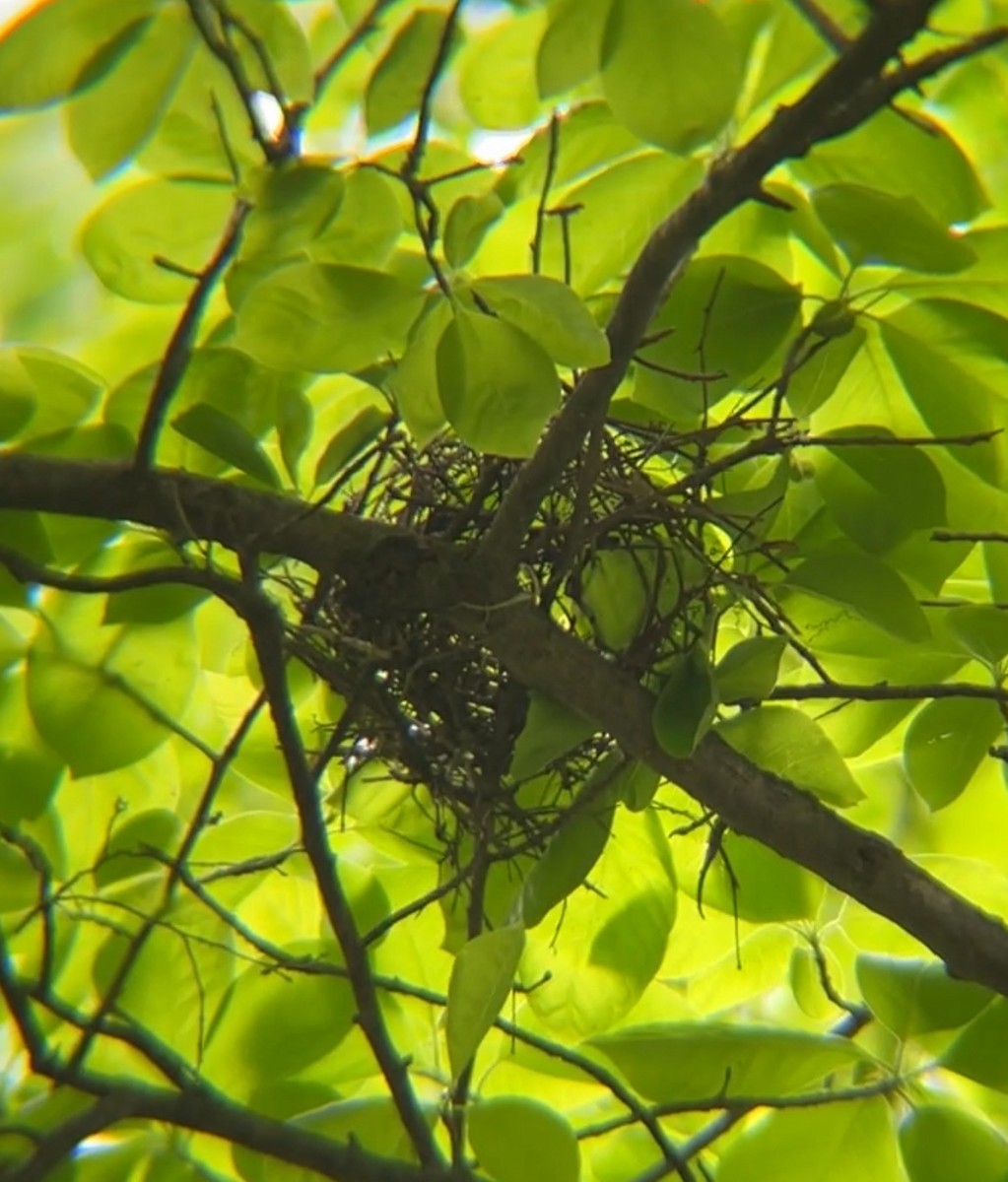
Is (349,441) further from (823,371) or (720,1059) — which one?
(720,1059)

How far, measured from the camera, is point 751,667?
0.64 metres

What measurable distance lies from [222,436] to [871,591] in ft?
1.02

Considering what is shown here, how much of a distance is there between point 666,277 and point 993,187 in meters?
0.25

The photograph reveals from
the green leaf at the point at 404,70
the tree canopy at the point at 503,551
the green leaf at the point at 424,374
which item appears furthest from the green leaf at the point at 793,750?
the green leaf at the point at 404,70

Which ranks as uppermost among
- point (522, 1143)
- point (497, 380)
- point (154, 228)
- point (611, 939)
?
point (154, 228)

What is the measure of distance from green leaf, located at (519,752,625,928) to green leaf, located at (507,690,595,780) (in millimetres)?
43

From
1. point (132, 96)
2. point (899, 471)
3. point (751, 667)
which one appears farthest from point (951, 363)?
point (132, 96)

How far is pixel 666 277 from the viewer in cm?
55

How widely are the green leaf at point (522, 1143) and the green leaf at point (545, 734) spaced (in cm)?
17

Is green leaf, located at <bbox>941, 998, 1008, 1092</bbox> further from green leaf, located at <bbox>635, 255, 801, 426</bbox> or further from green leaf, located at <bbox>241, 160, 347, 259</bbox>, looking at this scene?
green leaf, located at <bbox>241, 160, 347, 259</bbox>

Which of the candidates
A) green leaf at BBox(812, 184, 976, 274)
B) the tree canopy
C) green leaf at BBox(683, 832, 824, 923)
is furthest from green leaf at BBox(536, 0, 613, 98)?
green leaf at BBox(683, 832, 824, 923)

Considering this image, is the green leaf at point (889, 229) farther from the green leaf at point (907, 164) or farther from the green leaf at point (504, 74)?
the green leaf at point (504, 74)

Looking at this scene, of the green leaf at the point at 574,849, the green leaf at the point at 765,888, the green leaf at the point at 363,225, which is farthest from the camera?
the green leaf at the point at 765,888

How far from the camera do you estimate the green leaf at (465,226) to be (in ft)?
1.80
